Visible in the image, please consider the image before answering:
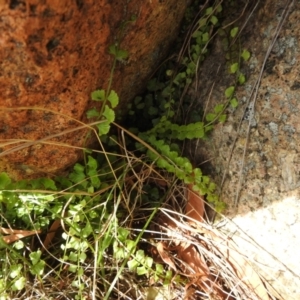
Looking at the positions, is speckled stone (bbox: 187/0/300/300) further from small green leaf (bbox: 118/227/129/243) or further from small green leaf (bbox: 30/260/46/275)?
small green leaf (bbox: 30/260/46/275)

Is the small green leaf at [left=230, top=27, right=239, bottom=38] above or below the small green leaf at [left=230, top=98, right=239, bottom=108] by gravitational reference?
above

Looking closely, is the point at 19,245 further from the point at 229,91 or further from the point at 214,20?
the point at 214,20

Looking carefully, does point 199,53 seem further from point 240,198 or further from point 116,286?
point 116,286

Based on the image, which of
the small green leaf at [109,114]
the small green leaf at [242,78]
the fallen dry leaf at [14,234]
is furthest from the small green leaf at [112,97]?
the fallen dry leaf at [14,234]

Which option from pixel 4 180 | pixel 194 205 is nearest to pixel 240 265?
pixel 194 205

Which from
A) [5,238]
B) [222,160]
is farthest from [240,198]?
[5,238]

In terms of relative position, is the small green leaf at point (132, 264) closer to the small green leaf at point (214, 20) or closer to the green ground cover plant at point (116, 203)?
the green ground cover plant at point (116, 203)

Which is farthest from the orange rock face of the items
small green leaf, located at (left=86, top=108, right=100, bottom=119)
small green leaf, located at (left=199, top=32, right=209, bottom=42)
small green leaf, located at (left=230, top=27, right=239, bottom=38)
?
small green leaf, located at (left=230, top=27, right=239, bottom=38)
